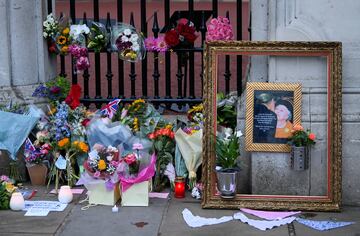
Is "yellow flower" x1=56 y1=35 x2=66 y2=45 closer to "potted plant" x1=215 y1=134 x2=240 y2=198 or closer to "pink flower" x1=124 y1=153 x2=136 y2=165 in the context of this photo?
"pink flower" x1=124 y1=153 x2=136 y2=165

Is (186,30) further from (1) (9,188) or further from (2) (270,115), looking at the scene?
(1) (9,188)

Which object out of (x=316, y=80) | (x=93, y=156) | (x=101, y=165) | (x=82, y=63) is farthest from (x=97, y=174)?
(x=316, y=80)

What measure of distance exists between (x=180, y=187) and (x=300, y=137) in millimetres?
1169

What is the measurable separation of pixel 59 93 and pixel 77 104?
20 cm

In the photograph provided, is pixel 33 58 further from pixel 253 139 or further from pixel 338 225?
pixel 338 225

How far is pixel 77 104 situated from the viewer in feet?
23.3

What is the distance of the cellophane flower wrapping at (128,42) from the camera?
7031mm

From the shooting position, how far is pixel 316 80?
625cm

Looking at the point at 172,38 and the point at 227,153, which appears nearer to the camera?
the point at 227,153

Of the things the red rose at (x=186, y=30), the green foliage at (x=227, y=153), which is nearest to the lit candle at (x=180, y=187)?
the green foliage at (x=227, y=153)

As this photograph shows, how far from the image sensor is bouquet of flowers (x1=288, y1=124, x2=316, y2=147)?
612cm

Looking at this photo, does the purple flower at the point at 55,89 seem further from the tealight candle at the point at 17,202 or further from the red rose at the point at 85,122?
the tealight candle at the point at 17,202

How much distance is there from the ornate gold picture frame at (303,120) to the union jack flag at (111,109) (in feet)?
3.60

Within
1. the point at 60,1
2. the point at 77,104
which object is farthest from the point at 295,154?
the point at 60,1
